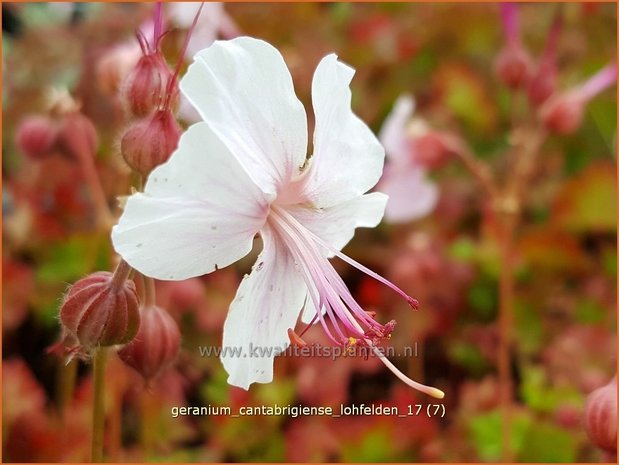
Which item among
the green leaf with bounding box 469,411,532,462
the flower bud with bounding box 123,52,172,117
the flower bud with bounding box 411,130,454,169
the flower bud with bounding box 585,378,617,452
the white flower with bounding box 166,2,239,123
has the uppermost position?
the white flower with bounding box 166,2,239,123

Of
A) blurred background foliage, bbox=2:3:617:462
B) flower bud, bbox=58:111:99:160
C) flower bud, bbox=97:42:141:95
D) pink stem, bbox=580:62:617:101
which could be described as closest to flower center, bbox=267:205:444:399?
blurred background foliage, bbox=2:3:617:462

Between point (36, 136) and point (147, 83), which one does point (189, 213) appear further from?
point (36, 136)

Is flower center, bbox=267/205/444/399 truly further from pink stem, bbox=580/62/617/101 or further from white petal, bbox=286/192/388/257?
pink stem, bbox=580/62/617/101

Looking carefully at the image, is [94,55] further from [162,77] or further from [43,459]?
[162,77]

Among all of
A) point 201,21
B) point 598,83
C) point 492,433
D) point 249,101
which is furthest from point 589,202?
point 249,101

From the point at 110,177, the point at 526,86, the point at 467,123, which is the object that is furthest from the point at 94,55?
the point at 526,86

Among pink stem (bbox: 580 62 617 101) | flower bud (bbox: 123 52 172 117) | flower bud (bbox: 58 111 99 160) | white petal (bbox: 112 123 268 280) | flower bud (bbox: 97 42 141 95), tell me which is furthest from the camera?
pink stem (bbox: 580 62 617 101)

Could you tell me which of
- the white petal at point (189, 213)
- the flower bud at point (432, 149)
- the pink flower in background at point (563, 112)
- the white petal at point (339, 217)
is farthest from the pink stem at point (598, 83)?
the white petal at point (189, 213)
